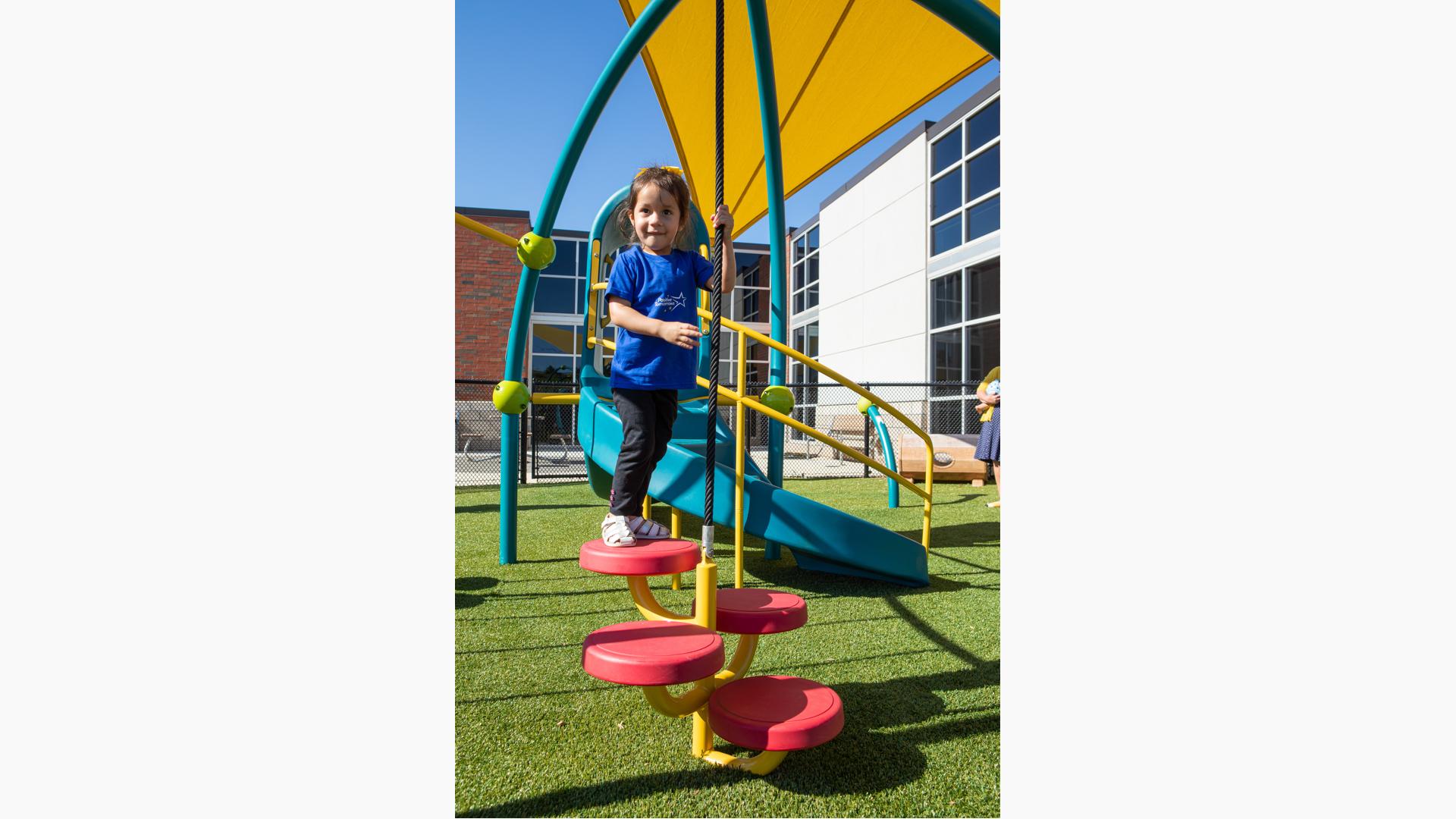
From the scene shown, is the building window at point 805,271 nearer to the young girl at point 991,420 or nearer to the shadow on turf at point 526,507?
the young girl at point 991,420

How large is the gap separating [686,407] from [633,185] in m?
2.68

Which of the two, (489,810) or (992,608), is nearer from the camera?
(489,810)

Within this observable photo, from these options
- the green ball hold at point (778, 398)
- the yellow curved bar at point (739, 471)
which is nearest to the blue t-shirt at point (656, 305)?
the yellow curved bar at point (739, 471)

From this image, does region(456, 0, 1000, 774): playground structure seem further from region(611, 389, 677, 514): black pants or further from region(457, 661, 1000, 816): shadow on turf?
region(611, 389, 677, 514): black pants

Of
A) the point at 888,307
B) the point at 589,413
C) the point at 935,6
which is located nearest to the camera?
the point at 935,6

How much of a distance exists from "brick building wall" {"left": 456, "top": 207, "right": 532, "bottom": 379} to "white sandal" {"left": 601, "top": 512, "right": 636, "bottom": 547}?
41.4 feet

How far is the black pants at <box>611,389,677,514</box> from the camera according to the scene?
2303mm

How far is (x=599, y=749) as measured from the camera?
194cm

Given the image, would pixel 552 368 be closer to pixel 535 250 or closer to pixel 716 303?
pixel 535 250

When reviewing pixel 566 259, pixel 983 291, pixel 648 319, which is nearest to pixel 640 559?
pixel 648 319

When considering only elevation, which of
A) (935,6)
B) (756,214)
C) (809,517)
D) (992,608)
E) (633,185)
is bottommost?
(992,608)

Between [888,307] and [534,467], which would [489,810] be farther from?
[888,307]

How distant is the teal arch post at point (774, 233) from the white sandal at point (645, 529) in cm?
225

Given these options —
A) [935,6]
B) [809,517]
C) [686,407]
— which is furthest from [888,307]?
[935,6]
